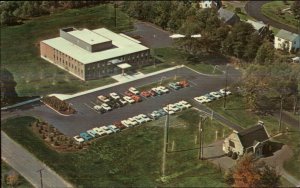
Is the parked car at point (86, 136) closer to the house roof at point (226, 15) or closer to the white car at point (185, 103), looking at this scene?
the white car at point (185, 103)

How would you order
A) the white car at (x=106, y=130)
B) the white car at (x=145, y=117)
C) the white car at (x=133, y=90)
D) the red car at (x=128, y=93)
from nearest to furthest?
the white car at (x=106, y=130) < the white car at (x=145, y=117) < the red car at (x=128, y=93) < the white car at (x=133, y=90)

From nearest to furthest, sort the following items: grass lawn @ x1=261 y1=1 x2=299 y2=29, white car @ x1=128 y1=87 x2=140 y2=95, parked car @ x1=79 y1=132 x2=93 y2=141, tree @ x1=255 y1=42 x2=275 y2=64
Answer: parked car @ x1=79 y1=132 x2=93 y2=141 → white car @ x1=128 y1=87 x2=140 y2=95 → tree @ x1=255 y1=42 x2=275 y2=64 → grass lawn @ x1=261 y1=1 x2=299 y2=29

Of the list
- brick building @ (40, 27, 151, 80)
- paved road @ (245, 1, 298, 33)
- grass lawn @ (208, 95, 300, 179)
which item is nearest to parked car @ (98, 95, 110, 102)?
brick building @ (40, 27, 151, 80)

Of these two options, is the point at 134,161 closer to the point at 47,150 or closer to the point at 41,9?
the point at 47,150

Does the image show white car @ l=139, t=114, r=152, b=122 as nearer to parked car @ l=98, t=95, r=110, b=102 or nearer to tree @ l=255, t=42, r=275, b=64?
parked car @ l=98, t=95, r=110, b=102

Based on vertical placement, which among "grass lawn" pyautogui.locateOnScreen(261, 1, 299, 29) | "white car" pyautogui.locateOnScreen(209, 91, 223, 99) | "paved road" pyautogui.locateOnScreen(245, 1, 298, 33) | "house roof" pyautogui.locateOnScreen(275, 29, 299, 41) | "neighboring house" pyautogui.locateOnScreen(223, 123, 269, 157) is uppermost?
"house roof" pyautogui.locateOnScreen(275, 29, 299, 41)

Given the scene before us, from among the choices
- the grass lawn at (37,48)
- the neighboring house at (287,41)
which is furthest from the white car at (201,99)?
the neighboring house at (287,41)

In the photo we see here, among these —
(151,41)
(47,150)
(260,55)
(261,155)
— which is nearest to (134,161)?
(47,150)
